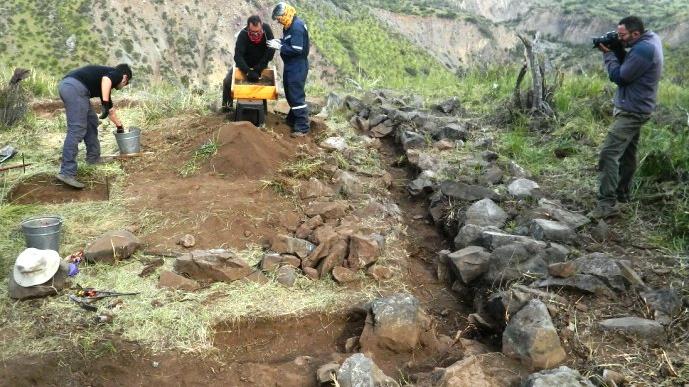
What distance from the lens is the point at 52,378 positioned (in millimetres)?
2799

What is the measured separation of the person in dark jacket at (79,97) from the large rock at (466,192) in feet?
11.0

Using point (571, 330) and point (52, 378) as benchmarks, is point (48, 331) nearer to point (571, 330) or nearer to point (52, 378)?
point (52, 378)

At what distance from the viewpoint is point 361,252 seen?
3.83 m

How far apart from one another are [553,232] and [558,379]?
166cm

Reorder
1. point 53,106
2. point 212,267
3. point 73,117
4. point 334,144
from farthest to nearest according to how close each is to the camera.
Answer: point 53,106 < point 334,144 < point 73,117 < point 212,267

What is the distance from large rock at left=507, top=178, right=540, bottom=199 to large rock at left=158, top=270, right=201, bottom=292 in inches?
116

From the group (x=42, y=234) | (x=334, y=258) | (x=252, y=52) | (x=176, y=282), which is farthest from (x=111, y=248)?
(x=252, y=52)

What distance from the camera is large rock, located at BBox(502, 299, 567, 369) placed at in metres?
2.75

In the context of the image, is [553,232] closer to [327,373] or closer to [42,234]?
[327,373]

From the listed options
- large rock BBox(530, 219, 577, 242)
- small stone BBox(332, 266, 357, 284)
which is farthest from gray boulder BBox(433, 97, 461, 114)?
small stone BBox(332, 266, 357, 284)

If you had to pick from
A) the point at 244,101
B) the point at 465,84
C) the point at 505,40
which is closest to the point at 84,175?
the point at 244,101

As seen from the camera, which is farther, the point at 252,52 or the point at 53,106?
the point at 53,106

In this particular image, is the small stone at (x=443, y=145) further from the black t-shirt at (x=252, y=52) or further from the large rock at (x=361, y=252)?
the large rock at (x=361, y=252)

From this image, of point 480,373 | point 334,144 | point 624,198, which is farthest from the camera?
point 334,144
